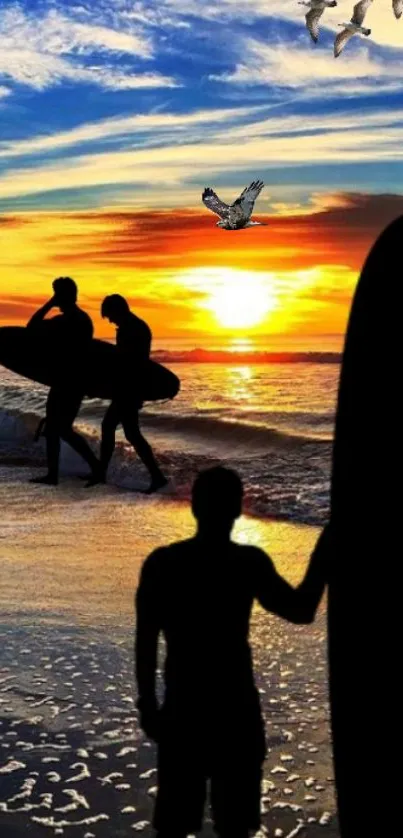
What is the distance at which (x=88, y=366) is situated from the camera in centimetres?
1079

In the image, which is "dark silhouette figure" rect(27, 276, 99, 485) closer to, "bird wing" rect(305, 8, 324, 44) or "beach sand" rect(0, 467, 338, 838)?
"beach sand" rect(0, 467, 338, 838)

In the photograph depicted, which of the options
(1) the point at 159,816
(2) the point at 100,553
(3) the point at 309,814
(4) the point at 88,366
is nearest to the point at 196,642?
(1) the point at 159,816

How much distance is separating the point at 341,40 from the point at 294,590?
20.3 meters

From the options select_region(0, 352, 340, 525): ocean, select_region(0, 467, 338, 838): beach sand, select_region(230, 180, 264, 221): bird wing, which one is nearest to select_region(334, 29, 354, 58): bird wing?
select_region(230, 180, 264, 221): bird wing

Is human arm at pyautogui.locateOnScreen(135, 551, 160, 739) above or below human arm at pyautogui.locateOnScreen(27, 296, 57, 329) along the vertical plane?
below

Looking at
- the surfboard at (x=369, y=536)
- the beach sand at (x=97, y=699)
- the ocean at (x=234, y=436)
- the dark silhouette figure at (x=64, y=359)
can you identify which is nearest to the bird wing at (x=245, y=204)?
the ocean at (x=234, y=436)

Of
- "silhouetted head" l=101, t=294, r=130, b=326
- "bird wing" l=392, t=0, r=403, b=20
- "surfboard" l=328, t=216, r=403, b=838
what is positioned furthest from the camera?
"bird wing" l=392, t=0, r=403, b=20

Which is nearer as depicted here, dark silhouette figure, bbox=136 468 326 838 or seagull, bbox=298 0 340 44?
dark silhouette figure, bbox=136 468 326 838

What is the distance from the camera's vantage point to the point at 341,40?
71.8 feet

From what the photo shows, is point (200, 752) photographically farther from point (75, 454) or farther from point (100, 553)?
point (75, 454)

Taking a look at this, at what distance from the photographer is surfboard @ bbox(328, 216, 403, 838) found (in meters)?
2.89

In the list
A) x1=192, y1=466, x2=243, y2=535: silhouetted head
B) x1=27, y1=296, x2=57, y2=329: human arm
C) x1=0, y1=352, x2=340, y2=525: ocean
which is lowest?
x1=0, y1=352, x2=340, y2=525: ocean

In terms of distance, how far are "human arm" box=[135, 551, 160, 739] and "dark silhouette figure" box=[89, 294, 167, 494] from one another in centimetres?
702

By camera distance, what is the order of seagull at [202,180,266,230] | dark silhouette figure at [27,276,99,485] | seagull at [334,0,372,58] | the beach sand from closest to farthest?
the beach sand → dark silhouette figure at [27,276,99,485] → seagull at [202,180,266,230] → seagull at [334,0,372,58]
